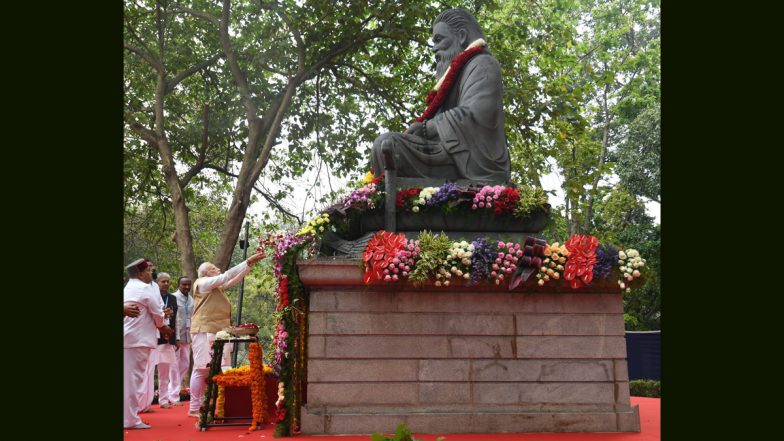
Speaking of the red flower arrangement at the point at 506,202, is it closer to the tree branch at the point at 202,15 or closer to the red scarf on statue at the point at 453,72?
the red scarf on statue at the point at 453,72

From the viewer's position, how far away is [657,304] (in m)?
22.3

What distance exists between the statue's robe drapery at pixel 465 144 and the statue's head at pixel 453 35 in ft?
2.80

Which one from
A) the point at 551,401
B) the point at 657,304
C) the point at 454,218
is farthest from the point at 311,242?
the point at 657,304

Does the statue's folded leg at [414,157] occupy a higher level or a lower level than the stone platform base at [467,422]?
higher

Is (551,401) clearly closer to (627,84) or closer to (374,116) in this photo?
(374,116)

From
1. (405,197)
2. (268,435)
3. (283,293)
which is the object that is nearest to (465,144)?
(405,197)

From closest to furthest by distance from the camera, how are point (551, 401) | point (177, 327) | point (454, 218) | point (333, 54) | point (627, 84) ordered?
point (551, 401)
point (454, 218)
point (177, 327)
point (333, 54)
point (627, 84)

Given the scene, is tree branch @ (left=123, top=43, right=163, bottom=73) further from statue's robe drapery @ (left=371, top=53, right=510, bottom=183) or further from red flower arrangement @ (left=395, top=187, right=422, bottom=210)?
red flower arrangement @ (left=395, top=187, right=422, bottom=210)

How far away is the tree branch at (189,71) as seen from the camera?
14539 millimetres

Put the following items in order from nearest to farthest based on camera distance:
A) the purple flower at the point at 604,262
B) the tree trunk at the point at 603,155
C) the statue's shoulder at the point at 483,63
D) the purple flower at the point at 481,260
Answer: the purple flower at the point at 481,260 → the purple flower at the point at 604,262 → the statue's shoulder at the point at 483,63 → the tree trunk at the point at 603,155

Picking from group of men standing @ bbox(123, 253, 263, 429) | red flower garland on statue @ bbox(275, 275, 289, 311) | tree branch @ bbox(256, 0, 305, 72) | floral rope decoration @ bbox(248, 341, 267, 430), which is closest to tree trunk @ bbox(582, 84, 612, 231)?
tree branch @ bbox(256, 0, 305, 72)

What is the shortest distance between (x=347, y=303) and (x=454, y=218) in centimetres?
149

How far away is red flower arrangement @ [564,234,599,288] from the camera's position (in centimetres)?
658

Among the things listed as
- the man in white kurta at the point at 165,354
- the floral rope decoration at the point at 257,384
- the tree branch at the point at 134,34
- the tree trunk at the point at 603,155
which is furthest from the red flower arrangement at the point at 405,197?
the tree trunk at the point at 603,155
